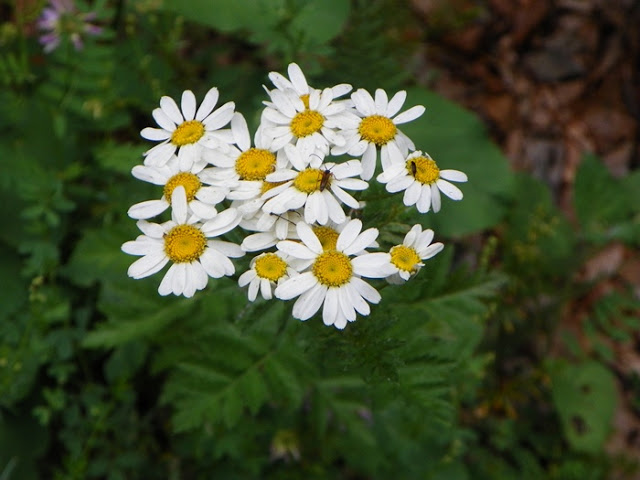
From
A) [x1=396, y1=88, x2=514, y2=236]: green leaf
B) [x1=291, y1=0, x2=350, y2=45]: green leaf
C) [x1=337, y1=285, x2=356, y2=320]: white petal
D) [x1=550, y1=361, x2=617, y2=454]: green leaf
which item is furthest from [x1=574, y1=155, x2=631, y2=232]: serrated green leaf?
[x1=337, y1=285, x2=356, y2=320]: white petal

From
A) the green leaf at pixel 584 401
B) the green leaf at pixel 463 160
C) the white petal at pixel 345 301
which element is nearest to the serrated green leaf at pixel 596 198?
the green leaf at pixel 463 160

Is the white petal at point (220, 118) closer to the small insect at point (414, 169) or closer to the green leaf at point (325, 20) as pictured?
the small insect at point (414, 169)

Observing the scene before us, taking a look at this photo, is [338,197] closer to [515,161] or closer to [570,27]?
[515,161]

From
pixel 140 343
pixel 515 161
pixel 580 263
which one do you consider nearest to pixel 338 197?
pixel 140 343

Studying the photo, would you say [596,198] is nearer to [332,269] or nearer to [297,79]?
[297,79]

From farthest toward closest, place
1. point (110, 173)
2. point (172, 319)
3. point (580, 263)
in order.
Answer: point (580, 263) → point (110, 173) → point (172, 319)
